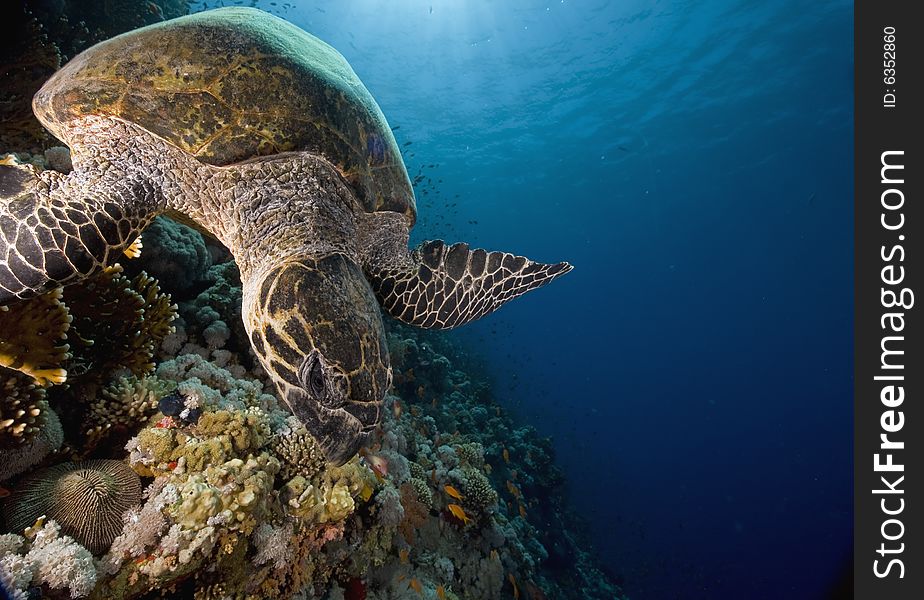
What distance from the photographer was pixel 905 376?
3.95 m

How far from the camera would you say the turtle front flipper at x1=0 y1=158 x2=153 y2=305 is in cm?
205

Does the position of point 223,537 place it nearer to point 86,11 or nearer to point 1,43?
point 1,43

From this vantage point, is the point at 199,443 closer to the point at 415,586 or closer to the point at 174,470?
the point at 174,470

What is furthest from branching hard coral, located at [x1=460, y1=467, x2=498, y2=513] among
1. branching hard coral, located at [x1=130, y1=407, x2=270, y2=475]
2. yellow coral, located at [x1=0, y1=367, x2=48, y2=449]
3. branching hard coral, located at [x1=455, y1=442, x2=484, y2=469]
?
yellow coral, located at [x1=0, y1=367, x2=48, y2=449]

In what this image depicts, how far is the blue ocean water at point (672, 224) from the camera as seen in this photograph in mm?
24359

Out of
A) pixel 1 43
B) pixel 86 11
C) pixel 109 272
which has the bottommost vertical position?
pixel 109 272

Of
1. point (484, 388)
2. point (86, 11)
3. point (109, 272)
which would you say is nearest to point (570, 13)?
point (484, 388)

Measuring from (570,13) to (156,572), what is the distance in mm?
30525

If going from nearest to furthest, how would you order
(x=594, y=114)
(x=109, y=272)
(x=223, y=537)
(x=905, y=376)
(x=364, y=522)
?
(x=223, y=537) → (x=109, y=272) → (x=364, y=522) → (x=905, y=376) → (x=594, y=114)

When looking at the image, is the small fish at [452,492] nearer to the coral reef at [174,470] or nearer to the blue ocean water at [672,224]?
the coral reef at [174,470]

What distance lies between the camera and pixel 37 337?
2195 millimetres

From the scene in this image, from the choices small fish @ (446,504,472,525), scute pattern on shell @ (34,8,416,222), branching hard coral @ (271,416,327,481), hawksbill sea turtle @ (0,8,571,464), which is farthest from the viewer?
small fish @ (446,504,472,525)

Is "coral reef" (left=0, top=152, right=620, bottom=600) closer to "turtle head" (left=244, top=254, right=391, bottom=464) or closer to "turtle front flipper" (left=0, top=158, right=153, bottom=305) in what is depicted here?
"turtle front flipper" (left=0, top=158, right=153, bottom=305)

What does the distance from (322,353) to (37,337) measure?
159cm
